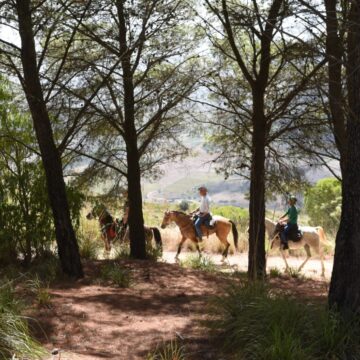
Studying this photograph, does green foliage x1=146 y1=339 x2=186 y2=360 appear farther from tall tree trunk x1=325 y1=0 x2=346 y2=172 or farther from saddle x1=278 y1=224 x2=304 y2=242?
saddle x1=278 y1=224 x2=304 y2=242

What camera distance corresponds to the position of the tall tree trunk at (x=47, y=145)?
951cm

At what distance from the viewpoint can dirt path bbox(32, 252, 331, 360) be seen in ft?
19.3

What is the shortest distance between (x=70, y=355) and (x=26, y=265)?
267 inches

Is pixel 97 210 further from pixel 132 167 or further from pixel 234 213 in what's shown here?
pixel 234 213

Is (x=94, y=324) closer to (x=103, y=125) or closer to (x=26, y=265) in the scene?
(x=26, y=265)

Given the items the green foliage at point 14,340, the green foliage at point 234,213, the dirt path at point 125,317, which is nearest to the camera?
the green foliage at point 14,340

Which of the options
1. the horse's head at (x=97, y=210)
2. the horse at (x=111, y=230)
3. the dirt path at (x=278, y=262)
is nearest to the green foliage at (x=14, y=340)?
the horse's head at (x=97, y=210)

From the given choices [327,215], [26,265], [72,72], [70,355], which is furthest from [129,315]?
[327,215]

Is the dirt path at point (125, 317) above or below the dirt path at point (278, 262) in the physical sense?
above

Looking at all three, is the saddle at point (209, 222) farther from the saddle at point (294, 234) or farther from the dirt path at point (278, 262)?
the saddle at point (294, 234)

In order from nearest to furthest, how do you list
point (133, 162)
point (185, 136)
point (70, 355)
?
point (70, 355), point (133, 162), point (185, 136)

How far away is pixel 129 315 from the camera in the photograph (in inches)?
285

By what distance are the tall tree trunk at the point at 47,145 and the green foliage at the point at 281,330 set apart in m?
4.33

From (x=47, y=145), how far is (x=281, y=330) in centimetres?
587
